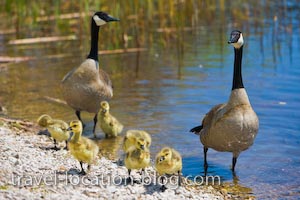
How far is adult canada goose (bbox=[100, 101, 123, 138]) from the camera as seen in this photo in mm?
10398

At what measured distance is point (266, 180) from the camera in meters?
8.64

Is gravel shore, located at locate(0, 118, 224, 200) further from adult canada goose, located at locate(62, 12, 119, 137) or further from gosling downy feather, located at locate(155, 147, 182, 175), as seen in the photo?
adult canada goose, located at locate(62, 12, 119, 137)

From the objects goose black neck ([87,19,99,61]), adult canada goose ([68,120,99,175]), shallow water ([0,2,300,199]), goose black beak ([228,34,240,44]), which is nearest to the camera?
adult canada goose ([68,120,99,175])

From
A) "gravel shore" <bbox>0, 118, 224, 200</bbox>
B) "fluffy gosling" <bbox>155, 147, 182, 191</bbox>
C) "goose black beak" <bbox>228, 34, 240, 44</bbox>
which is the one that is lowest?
"gravel shore" <bbox>0, 118, 224, 200</bbox>

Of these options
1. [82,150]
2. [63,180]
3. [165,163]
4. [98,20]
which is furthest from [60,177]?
[98,20]

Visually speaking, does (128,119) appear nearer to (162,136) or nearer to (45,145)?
(162,136)

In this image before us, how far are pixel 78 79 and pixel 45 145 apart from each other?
1755 mm

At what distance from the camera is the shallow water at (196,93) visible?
9336 millimetres

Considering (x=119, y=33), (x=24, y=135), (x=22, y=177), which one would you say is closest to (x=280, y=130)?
(x=24, y=135)

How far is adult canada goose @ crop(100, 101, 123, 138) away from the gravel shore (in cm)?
146

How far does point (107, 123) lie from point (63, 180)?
320 cm

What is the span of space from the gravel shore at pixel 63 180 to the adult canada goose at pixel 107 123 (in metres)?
1.46

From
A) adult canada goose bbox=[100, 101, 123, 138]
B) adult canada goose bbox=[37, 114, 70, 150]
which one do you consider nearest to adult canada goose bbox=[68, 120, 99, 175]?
adult canada goose bbox=[37, 114, 70, 150]

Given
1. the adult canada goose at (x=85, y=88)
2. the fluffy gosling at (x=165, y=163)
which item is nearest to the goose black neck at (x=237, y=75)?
the fluffy gosling at (x=165, y=163)
